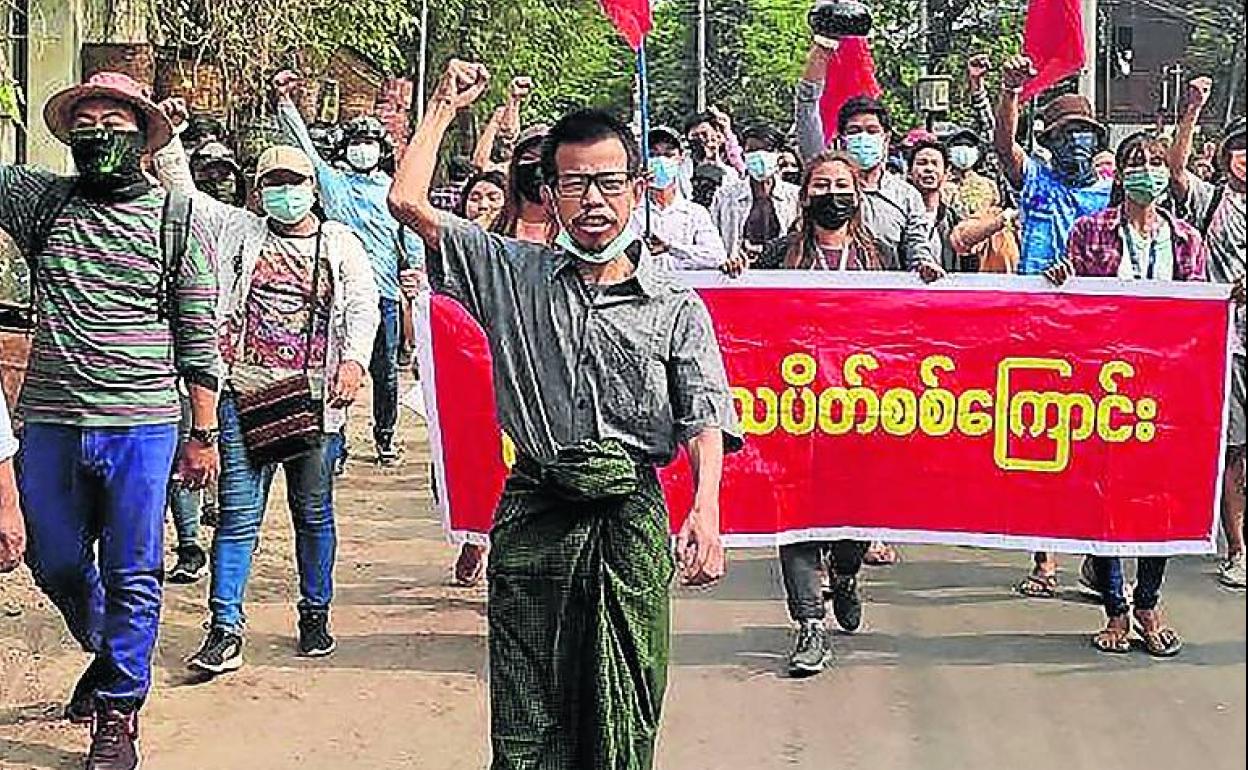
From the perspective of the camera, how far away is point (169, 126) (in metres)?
6.00

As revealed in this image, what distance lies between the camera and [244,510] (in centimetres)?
690

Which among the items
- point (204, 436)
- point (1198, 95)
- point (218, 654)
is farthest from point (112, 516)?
point (1198, 95)

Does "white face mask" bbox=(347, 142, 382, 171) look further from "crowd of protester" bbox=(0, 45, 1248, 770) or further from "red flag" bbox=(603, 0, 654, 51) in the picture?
"red flag" bbox=(603, 0, 654, 51)

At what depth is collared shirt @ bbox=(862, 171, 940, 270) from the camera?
24.8 ft

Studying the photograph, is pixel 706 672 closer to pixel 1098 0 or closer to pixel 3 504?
pixel 3 504

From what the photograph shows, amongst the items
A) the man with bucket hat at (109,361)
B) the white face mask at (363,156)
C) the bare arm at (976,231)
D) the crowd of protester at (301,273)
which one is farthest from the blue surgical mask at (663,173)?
the man with bucket hat at (109,361)

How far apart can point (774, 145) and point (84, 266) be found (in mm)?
10059

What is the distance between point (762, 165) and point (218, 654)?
7.51 m

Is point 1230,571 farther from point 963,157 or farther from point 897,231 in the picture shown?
point 963,157

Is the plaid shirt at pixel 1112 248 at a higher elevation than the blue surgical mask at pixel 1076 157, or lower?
lower

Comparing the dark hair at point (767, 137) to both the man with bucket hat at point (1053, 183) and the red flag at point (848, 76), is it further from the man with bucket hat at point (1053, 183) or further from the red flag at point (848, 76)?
the man with bucket hat at point (1053, 183)

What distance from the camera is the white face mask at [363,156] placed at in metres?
11.8

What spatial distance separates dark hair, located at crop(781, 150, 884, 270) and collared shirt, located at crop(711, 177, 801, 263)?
502cm

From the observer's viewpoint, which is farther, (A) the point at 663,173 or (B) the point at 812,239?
(A) the point at 663,173
